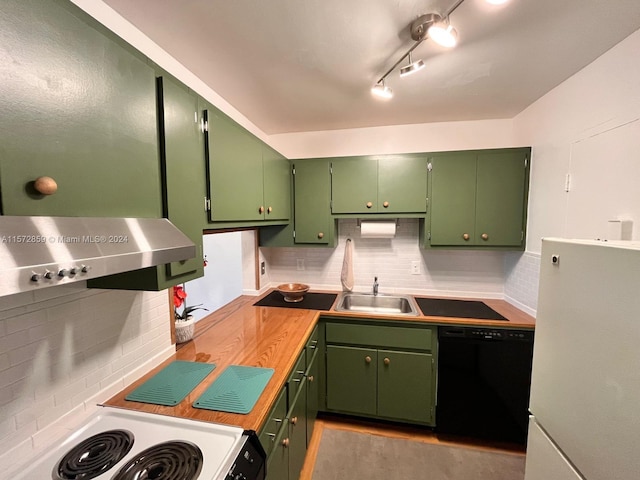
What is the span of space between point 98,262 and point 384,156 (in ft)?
6.75

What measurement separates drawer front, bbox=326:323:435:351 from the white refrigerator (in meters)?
0.80

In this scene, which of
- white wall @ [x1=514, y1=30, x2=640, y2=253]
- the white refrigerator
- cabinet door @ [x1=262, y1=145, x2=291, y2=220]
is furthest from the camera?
cabinet door @ [x1=262, y1=145, x2=291, y2=220]

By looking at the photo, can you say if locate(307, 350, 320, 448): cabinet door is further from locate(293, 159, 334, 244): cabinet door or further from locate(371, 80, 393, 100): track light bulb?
locate(371, 80, 393, 100): track light bulb

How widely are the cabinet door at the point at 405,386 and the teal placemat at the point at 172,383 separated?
4.33 feet

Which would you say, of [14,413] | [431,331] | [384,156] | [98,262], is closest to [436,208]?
[384,156]

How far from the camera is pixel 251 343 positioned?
151 centimetres

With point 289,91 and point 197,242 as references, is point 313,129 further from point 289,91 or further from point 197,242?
point 197,242

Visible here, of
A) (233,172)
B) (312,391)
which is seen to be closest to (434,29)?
(233,172)

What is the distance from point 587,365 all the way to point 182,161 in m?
1.63

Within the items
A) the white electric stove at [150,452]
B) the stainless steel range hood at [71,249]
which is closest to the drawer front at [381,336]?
the white electric stove at [150,452]

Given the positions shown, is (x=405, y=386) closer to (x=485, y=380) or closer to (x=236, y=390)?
(x=485, y=380)

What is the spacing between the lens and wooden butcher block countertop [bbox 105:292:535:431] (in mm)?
979

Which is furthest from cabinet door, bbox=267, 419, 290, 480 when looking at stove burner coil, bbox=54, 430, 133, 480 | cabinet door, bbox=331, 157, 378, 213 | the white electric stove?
cabinet door, bbox=331, 157, 378, 213

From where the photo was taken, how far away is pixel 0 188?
506mm
